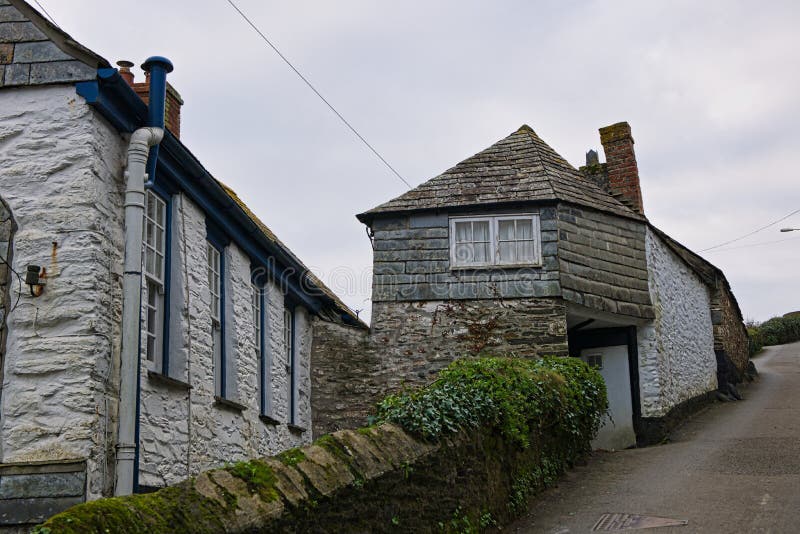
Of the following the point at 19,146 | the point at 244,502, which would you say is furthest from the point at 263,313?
the point at 244,502

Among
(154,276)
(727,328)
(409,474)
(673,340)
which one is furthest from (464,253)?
(727,328)

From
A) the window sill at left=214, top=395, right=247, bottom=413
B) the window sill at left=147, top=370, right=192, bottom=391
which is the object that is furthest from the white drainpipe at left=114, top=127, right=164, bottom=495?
the window sill at left=214, top=395, right=247, bottom=413

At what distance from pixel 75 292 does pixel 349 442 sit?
114 inches

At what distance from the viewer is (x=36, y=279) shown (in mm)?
7629

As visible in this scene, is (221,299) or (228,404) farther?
(221,299)

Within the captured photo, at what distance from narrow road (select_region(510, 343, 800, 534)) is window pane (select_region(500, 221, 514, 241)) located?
495 centimetres

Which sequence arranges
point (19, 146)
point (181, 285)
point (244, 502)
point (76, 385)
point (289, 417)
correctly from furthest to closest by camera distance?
point (289, 417) < point (181, 285) < point (19, 146) < point (76, 385) < point (244, 502)

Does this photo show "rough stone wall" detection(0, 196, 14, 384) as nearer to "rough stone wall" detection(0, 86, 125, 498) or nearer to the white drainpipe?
"rough stone wall" detection(0, 86, 125, 498)

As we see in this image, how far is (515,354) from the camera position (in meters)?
17.1

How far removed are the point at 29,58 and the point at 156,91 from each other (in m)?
1.20

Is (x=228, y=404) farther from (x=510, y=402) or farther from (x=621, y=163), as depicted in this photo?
(x=621, y=163)

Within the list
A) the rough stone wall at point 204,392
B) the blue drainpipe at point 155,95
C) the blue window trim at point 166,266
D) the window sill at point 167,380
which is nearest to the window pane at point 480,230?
the rough stone wall at point 204,392

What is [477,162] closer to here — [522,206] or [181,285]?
[522,206]

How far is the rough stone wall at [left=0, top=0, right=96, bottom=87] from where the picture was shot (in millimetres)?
8180
